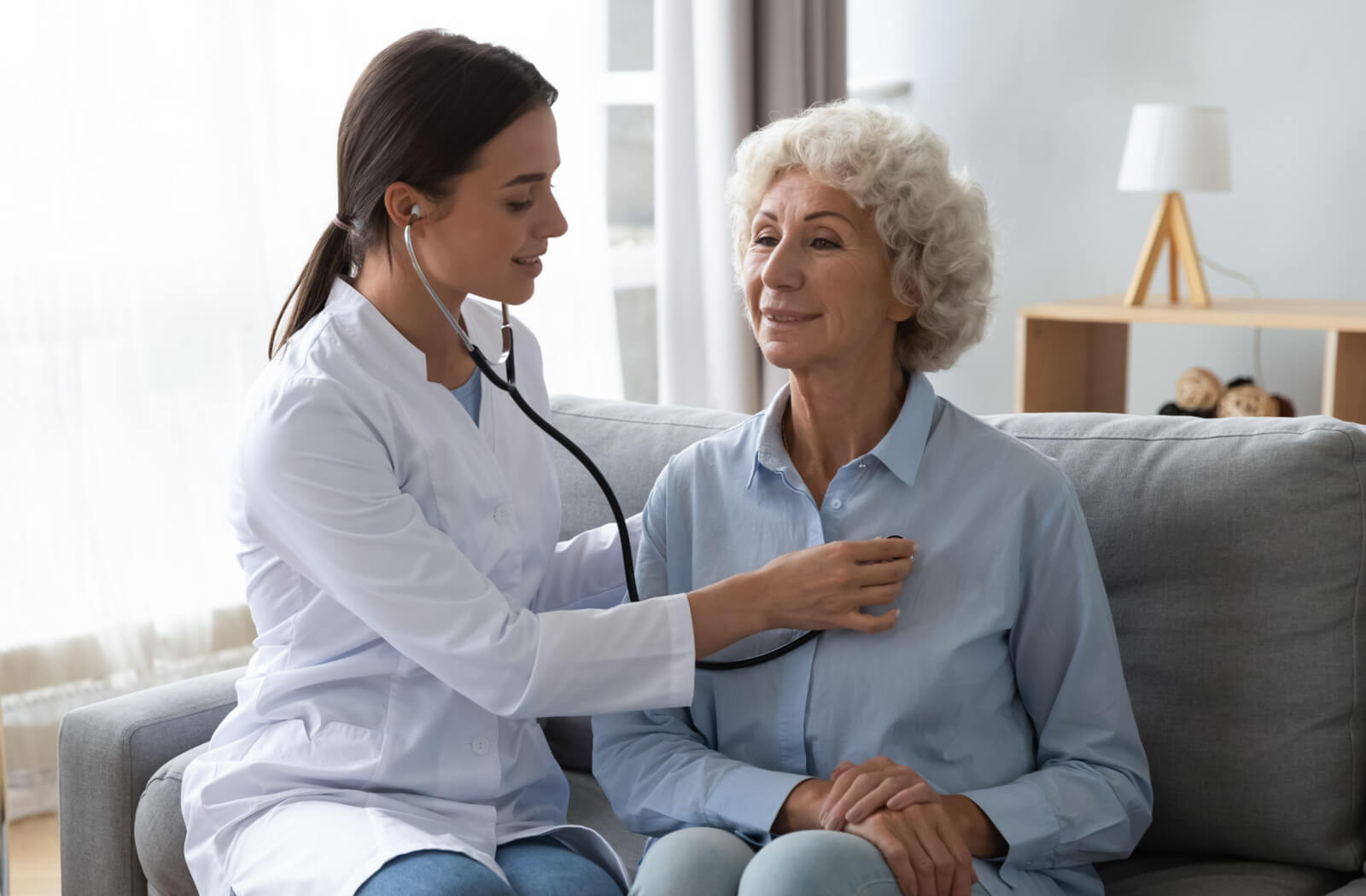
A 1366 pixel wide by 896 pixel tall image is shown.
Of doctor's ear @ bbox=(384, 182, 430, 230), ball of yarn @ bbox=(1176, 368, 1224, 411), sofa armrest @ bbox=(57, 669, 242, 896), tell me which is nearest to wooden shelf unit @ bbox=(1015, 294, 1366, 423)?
ball of yarn @ bbox=(1176, 368, 1224, 411)

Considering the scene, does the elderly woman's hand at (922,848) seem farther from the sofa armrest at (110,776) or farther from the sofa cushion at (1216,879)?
the sofa armrest at (110,776)

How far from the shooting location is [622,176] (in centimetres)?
371

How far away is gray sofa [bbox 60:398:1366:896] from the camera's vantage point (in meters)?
1.40

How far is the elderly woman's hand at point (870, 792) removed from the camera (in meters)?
1.20

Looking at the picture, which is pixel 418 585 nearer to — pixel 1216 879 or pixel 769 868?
pixel 769 868

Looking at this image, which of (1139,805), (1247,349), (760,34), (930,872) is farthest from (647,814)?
(1247,349)

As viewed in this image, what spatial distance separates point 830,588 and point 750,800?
8.5 inches

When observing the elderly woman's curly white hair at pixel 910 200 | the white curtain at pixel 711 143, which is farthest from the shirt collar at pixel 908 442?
the white curtain at pixel 711 143

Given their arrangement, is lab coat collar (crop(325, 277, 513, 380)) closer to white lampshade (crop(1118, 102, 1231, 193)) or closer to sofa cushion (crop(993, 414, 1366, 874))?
sofa cushion (crop(993, 414, 1366, 874))

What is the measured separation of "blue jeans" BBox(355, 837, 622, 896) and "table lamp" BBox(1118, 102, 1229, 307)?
8.33 ft

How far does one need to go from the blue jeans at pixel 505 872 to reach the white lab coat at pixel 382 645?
0.01m

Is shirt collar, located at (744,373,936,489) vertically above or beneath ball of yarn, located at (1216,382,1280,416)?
above

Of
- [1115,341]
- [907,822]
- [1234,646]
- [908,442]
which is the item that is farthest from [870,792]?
[1115,341]

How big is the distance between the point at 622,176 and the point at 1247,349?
5.86ft
